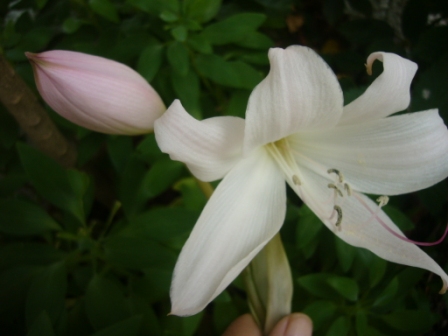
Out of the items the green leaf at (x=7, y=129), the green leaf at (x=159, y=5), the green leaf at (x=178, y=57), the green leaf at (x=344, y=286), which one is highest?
the green leaf at (x=159, y=5)

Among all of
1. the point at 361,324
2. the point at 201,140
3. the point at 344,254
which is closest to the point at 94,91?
the point at 201,140

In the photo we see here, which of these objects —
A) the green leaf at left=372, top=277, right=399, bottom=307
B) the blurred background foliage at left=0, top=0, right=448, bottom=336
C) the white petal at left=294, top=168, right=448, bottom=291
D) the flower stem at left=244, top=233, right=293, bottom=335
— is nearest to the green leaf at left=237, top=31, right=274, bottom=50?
the blurred background foliage at left=0, top=0, right=448, bottom=336

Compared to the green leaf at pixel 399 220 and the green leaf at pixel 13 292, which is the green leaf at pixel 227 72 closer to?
the green leaf at pixel 399 220

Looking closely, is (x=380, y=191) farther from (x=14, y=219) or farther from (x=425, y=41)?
(x=14, y=219)

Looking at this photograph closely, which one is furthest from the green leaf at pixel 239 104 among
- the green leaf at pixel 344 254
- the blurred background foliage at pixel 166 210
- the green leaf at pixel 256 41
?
the green leaf at pixel 344 254

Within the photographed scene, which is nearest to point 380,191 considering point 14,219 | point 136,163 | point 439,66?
point 439,66

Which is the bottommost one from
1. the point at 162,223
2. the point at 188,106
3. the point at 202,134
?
the point at 162,223

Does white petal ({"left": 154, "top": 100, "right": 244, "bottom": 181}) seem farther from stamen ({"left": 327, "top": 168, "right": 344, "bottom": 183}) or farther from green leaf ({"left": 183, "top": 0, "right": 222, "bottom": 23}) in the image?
green leaf ({"left": 183, "top": 0, "right": 222, "bottom": 23})
